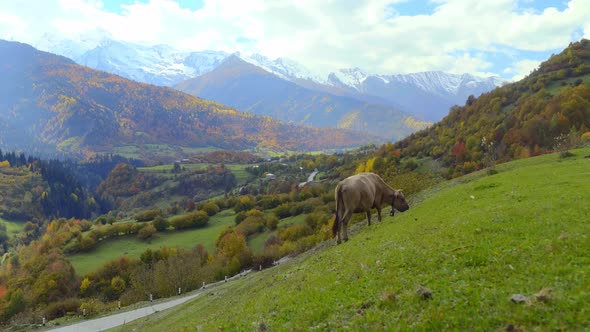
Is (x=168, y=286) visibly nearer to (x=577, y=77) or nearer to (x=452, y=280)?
(x=452, y=280)

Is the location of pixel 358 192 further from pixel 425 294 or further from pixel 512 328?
pixel 512 328

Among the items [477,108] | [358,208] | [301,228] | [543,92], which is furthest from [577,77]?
[358,208]

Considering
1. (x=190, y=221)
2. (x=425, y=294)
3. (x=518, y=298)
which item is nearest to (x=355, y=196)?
(x=425, y=294)

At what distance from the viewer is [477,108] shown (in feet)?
446

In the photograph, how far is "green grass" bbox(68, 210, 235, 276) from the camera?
332ft

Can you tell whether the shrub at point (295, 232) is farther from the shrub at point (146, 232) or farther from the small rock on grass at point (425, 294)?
the small rock on grass at point (425, 294)

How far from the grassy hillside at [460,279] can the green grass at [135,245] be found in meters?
95.2

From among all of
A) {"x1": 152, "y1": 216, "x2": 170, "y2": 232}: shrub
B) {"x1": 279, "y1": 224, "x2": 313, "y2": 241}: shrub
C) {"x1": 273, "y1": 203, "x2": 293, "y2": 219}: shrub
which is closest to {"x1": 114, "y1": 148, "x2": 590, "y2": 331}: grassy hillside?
{"x1": 279, "y1": 224, "x2": 313, "y2": 241}: shrub

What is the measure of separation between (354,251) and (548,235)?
28.4 feet

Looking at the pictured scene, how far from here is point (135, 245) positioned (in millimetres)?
112625

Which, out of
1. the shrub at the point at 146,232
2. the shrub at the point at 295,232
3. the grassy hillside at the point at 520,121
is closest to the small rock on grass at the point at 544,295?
the grassy hillside at the point at 520,121

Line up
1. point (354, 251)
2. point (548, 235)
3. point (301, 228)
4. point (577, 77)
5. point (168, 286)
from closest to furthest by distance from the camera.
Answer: point (548, 235)
point (354, 251)
point (168, 286)
point (301, 228)
point (577, 77)

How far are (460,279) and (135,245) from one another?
11847 cm

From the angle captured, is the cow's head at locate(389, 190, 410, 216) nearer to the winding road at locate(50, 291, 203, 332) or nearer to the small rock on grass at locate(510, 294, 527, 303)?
the small rock on grass at locate(510, 294, 527, 303)
